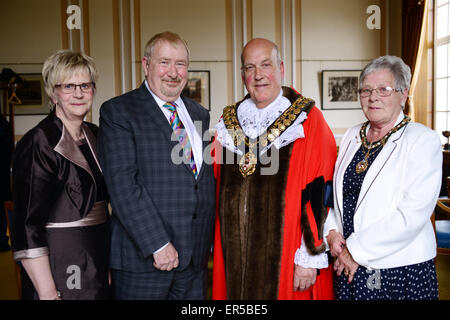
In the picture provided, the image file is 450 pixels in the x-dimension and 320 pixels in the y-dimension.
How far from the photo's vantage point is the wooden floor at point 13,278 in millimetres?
3359

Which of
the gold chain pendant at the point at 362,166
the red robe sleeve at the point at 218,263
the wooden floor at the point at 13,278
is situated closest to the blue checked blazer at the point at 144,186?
the red robe sleeve at the point at 218,263

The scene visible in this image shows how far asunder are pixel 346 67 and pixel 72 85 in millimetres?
7203

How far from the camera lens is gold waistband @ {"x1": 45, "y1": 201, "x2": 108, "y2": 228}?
65.9 inches

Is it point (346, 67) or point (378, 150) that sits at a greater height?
point (346, 67)

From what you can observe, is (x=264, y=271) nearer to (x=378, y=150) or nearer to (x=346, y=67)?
(x=378, y=150)

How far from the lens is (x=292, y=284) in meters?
1.93

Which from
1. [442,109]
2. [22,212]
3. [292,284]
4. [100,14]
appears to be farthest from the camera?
[100,14]

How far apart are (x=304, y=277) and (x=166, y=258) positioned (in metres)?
0.70

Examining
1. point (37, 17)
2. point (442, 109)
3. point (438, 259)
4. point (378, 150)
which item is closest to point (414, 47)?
point (442, 109)

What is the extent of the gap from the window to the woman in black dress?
6.33m

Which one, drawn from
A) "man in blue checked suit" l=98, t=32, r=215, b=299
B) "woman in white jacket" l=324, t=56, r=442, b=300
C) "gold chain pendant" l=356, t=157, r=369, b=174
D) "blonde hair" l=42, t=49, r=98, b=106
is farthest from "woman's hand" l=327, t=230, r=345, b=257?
"blonde hair" l=42, t=49, r=98, b=106

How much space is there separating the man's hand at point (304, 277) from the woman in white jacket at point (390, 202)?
5.4 inches

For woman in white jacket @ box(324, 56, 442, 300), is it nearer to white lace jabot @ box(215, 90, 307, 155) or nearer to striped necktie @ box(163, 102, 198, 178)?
white lace jabot @ box(215, 90, 307, 155)

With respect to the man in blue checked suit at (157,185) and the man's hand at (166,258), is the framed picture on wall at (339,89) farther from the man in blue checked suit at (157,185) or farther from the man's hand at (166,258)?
the man's hand at (166,258)
